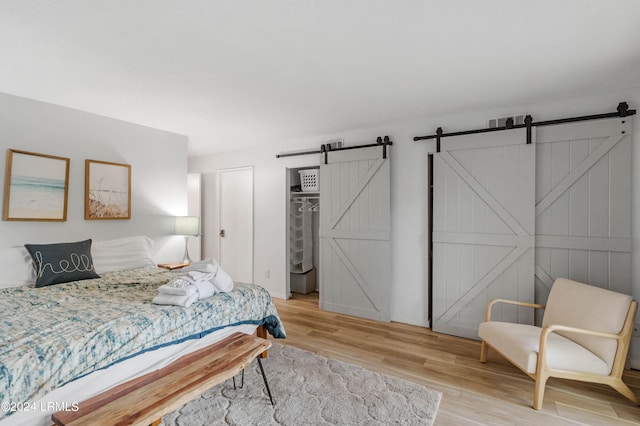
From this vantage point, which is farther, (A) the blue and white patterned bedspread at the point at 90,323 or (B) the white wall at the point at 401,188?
(B) the white wall at the point at 401,188

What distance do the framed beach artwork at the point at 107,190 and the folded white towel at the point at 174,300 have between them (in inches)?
75.5

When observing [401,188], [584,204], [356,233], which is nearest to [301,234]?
[356,233]

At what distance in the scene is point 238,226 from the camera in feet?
17.7

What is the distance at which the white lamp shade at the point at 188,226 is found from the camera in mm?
4195

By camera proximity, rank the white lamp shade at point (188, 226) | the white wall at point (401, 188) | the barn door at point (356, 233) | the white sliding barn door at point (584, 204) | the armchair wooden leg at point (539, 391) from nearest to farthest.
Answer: the armchair wooden leg at point (539, 391) < the white sliding barn door at point (584, 204) < the white wall at point (401, 188) < the barn door at point (356, 233) < the white lamp shade at point (188, 226)

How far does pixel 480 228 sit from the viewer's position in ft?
11.1

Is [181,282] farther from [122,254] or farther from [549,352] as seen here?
[549,352]

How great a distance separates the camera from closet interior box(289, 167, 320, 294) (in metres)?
5.17

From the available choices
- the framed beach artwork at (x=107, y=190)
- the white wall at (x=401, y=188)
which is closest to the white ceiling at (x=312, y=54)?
Result: the white wall at (x=401, y=188)

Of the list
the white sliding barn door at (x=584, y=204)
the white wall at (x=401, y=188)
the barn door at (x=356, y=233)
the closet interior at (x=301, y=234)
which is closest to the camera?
the white sliding barn door at (x=584, y=204)

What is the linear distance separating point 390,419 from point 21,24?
3336 millimetres

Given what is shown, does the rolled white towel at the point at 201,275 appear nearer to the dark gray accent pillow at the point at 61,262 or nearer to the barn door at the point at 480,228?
the dark gray accent pillow at the point at 61,262

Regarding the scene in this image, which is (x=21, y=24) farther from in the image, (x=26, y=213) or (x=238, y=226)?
(x=238, y=226)

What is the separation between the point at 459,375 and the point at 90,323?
2801 mm
